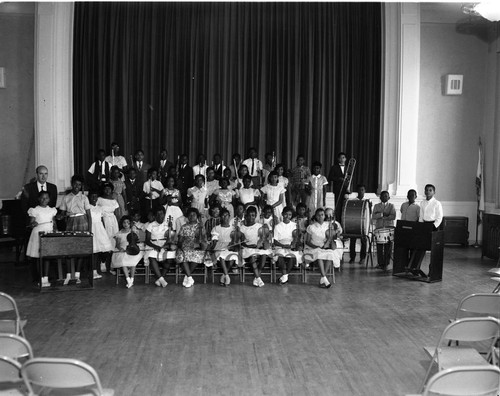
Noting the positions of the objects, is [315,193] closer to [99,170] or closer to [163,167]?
[163,167]

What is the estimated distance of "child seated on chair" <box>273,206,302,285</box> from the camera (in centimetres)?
734

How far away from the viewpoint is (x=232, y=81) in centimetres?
1138

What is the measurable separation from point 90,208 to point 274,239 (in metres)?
2.56

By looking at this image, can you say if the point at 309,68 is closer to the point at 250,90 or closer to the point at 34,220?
the point at 250,90

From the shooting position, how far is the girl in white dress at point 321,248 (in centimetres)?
733

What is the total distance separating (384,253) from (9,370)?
6.50 m

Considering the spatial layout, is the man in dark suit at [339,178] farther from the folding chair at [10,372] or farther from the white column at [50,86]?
the folding chair at [10,372]

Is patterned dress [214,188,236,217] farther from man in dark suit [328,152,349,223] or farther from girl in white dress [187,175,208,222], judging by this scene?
man in dark suit [328,152,349,223]

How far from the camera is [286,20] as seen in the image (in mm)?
11289

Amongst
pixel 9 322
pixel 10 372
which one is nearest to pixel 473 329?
pixel 10 372

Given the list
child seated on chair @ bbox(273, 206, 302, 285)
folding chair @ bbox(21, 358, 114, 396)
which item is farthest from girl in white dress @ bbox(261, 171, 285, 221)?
folding chair @ bbox(21, 358, 114, 396)

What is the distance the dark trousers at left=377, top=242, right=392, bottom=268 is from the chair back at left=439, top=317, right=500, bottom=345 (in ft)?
16.6

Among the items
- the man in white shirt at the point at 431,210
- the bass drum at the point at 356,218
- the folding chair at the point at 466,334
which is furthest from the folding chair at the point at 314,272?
the folding chair at the point at 466,334

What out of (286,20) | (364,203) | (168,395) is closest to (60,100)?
(286,20)
